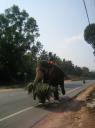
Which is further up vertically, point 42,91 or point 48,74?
point 48,74

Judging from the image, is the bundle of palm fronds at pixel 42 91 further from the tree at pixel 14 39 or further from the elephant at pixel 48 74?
the tree at pixel 14 39

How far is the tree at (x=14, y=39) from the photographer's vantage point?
62469 mm

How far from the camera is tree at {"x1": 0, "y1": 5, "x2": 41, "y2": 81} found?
62.5 meters

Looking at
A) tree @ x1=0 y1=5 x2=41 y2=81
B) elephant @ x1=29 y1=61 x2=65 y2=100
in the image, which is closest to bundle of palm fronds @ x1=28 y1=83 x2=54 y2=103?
elephant @ x1=29 y1=61 x2=65 y2=100

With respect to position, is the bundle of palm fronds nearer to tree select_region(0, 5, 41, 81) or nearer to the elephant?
the elephant

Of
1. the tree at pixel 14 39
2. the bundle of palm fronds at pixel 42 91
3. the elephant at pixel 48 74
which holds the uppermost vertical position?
the tree at pixel 14 39

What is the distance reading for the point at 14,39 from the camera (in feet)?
208

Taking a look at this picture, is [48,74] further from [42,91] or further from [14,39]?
[14,39]

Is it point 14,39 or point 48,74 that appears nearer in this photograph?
point 48,74

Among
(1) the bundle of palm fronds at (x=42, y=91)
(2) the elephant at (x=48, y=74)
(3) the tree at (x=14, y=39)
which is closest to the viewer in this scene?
(1) the bundle of palm fronds at (x=42, y=91)

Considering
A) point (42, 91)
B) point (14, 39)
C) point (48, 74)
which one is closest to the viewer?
point (42, 91)

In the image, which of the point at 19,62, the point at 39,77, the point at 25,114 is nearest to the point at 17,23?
the point at 19,62

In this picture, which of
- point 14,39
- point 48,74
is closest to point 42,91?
point 48,74

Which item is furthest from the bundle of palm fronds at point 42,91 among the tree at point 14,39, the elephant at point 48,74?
the tree at point 14,39
